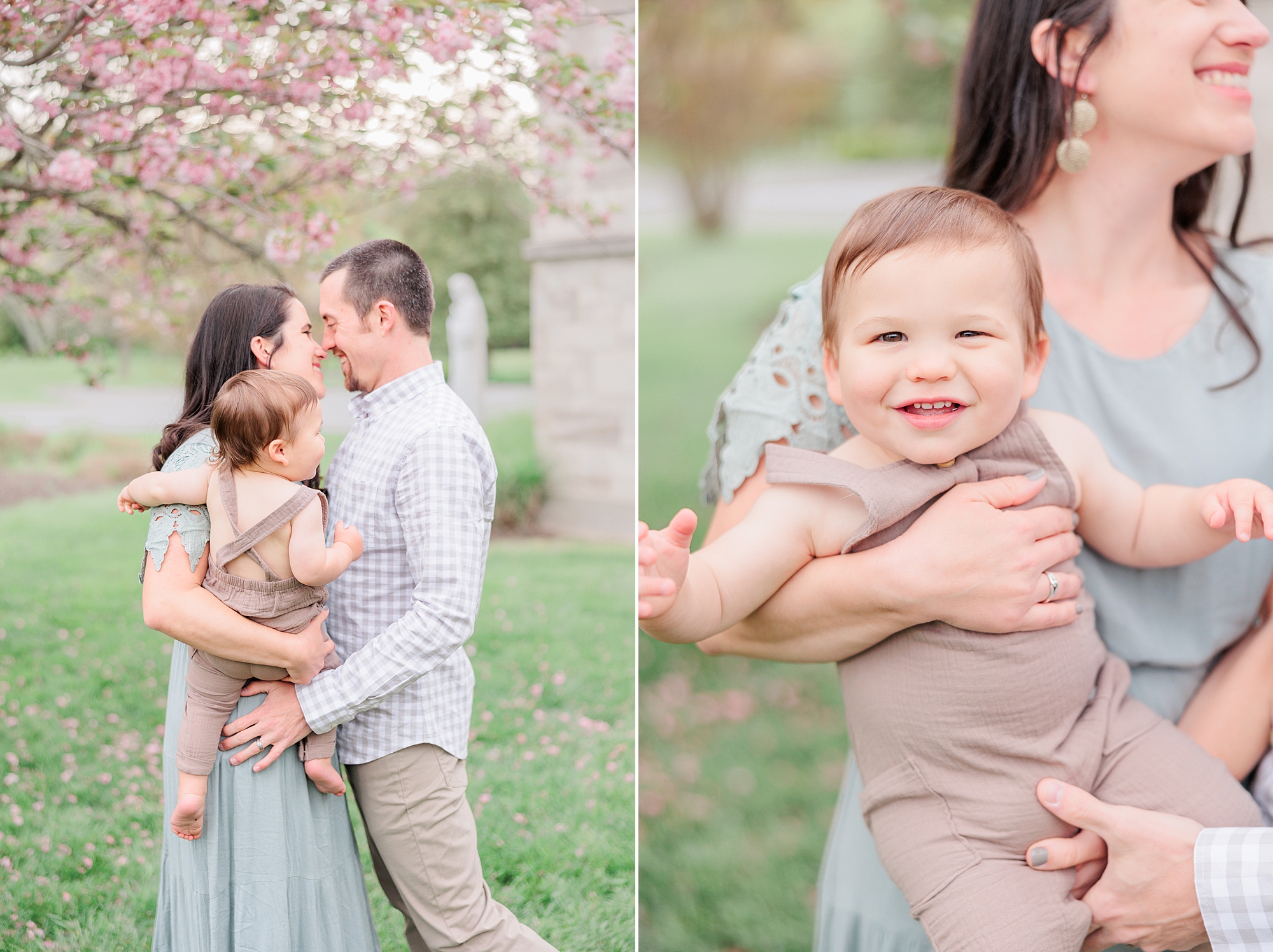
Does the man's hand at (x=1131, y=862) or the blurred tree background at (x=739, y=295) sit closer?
the man's hand at (x=1131, y=862)

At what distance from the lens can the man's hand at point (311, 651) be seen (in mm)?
1480

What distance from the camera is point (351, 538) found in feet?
4.96

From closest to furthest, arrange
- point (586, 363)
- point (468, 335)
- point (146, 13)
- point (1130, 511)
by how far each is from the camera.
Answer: point (1130, 511), point (146, 13), point (468, 335), point (586, 363)

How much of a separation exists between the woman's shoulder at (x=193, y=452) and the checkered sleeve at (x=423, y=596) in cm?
29

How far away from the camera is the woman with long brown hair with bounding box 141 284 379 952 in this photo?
1524mm

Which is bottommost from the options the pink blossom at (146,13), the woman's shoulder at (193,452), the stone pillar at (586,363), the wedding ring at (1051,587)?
the stone pillar at (586,363)

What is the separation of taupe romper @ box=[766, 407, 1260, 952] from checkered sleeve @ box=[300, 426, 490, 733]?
0.51 meters

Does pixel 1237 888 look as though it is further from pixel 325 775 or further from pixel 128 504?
pixel 128 504

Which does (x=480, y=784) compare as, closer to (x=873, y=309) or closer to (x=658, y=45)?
(x=873, y=309)

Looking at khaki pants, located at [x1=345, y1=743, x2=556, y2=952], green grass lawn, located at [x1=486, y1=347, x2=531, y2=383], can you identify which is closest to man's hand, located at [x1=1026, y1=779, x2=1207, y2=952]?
khaki pants, located at [x1=345, y1=743, x2=556, y2=952]

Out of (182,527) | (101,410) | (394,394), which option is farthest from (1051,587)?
(101,410)

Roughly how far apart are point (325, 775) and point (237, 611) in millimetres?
317

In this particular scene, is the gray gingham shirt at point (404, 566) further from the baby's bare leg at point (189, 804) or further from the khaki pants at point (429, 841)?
the baby's bare leg at point (189, 804)

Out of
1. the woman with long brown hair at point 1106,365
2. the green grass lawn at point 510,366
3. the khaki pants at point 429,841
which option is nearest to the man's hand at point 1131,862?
the woman with long brown hair at point 1106,365
